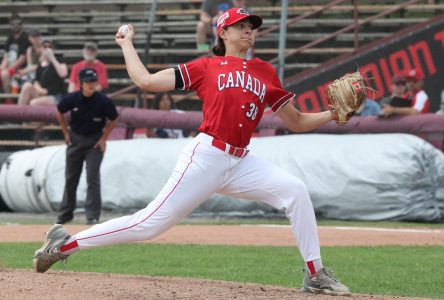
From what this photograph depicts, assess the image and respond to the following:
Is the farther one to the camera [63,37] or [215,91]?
[63,37]

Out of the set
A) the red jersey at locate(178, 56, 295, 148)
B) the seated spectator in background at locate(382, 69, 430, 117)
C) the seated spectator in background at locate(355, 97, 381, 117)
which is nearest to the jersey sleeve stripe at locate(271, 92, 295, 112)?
the red jersey at locate(178, 56, 295, 148)

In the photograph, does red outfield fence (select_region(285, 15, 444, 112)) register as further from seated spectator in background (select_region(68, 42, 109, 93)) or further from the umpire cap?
the umpire cap

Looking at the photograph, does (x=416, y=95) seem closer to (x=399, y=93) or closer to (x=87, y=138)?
(x=399, y=93)

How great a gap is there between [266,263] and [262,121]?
21.3 feet

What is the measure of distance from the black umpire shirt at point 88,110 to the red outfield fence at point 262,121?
273 centimetres

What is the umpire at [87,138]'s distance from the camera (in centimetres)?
1303

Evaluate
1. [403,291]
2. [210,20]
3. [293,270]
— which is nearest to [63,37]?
[210,20]

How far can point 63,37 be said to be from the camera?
21906mm

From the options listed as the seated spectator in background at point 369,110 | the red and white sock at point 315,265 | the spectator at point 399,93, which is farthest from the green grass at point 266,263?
the seated spectator in background at point 369,110

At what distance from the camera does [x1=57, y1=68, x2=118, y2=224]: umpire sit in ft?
42.8

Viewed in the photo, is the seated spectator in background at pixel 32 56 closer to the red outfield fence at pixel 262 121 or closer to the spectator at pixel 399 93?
the red outfield fence at pixel 262 121

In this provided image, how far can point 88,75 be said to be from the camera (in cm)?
1274

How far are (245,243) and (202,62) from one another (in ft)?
16.0

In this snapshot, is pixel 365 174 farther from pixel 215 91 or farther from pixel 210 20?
pixel 215 91
